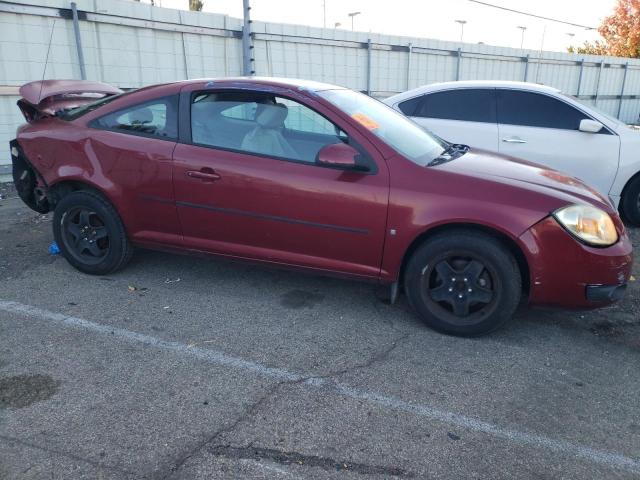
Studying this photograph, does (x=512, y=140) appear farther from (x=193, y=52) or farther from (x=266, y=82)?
(x=193, y=52)

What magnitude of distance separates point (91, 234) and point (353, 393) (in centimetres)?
269

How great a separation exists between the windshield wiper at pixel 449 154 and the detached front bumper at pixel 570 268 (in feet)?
2.67

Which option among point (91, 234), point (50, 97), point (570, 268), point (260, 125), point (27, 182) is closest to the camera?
point (570, 268)

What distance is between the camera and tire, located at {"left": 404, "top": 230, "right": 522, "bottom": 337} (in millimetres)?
3410

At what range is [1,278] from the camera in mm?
4441

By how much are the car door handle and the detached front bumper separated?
2129 mm

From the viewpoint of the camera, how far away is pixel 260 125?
3945 mm

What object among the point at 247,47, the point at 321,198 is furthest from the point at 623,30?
the point at 321,198

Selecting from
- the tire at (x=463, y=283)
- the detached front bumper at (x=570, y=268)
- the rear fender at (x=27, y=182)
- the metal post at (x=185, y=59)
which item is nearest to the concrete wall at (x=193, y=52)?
the metal post at (x=185, y=59)

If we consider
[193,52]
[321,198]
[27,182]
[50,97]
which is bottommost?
[27,182]

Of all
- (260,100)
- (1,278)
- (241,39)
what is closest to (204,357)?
(260,100)

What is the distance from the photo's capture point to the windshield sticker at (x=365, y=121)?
3763 millimetres

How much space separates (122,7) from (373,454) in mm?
8345

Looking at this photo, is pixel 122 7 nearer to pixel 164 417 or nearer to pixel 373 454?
pixel 164 417
